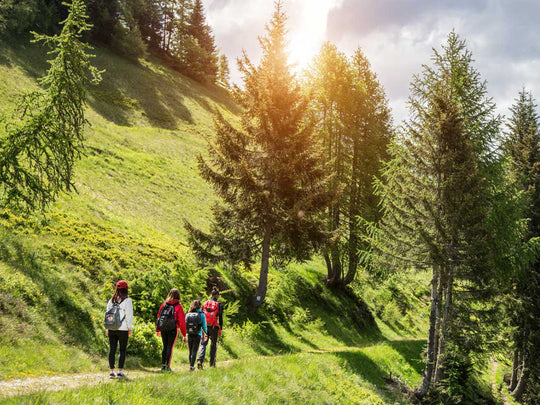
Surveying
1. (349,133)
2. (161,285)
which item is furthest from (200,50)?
(161,285)

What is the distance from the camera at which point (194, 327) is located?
9.23m

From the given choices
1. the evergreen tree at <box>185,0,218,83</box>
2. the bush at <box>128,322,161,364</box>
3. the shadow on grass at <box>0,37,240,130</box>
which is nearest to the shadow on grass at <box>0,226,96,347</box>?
the bush at <box>128,322,161,364</box>

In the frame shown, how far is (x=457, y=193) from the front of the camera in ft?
42.5

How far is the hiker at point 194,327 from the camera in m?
9.24

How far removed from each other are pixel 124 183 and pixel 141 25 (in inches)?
2647

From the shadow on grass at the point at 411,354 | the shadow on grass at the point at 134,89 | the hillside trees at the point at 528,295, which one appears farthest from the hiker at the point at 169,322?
the shadow on grass at the point at 134,89

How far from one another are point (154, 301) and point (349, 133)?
645 inches

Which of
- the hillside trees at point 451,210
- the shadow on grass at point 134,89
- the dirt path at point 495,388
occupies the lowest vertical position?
the dirt path at point 495,388

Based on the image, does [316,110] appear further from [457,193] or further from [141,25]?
[141,25]

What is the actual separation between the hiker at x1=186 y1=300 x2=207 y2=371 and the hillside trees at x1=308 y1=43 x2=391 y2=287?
47.9ft

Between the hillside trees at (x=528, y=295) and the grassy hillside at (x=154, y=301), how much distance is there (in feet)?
19.7

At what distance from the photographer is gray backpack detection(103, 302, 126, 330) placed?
25.1 feet

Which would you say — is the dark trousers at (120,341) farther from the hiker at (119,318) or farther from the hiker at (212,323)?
the hiker at (212,323)

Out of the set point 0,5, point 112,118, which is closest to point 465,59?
point 112,118
